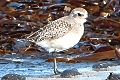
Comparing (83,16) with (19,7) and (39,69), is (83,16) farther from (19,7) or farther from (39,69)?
(19,7)

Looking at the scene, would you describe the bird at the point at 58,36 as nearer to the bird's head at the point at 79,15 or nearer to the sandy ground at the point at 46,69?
the bird's head at the point at 79,15

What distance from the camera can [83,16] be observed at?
5.62 metres

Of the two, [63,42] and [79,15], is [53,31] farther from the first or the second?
[79,15]

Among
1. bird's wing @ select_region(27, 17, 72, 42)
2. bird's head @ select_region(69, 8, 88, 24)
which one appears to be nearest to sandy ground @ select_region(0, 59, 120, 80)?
bird's wing @ select_region(27, 17, 72, 42)

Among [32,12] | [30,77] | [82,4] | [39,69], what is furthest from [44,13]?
[30,77]

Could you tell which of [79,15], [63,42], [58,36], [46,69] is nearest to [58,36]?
[58,36]

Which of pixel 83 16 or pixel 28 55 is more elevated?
pixel 83 16

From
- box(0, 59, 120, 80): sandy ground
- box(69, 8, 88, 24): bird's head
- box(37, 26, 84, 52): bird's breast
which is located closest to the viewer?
box(0, 59, 120, 80): sandy ground

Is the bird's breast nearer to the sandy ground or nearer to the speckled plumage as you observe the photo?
the speckled plumage

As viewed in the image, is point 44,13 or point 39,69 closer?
point 39,69

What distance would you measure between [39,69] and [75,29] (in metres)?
0.73

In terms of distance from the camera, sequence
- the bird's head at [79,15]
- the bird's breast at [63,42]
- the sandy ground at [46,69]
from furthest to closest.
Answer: the bird's head at [79,15], the bird's breast at [63,42], the sandy ground at [46,69]

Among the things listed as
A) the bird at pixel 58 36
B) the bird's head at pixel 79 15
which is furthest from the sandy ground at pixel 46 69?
the bird's head at pixel 79 15

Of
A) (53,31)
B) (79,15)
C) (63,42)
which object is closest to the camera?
(63,42)
